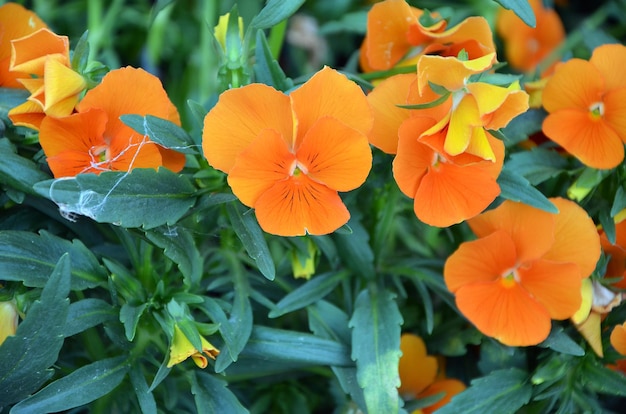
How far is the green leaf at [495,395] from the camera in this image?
1123 mm

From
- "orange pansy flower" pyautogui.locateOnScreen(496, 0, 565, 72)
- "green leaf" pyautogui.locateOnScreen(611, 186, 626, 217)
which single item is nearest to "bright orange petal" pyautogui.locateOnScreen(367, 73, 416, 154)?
"green leaf" pyautogui.locateOnScreen(611, 186, 626, 217)

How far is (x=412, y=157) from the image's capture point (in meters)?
0.97

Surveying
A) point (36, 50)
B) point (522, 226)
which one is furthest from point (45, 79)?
point (522, 226)

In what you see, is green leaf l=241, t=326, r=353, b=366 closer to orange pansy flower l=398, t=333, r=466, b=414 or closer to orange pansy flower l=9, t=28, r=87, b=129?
orange pansy flower l=398, t=333, r=466, b=414

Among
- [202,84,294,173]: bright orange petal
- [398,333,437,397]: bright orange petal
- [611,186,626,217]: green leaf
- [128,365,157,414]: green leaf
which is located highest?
[202,84,294,173]: bright orange petal

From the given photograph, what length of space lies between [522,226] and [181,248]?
1.73 feet

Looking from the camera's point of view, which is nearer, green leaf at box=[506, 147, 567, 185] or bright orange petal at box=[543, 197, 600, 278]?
bright orange petal at box=[543, 197, 600, 278]

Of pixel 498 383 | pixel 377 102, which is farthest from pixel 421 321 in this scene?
pixel 377 102

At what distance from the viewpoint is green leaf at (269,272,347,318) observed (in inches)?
45.4

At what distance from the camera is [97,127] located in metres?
0.98

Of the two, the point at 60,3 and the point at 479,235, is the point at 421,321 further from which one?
the point at 60,3

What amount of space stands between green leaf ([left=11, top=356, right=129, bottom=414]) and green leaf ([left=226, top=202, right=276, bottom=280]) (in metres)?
0.27

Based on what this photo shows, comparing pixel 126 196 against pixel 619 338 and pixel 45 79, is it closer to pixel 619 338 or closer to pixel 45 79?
pixel 45 79

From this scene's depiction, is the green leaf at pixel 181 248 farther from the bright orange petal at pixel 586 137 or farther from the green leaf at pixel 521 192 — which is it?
the bright orange petal at pixel 586 137
